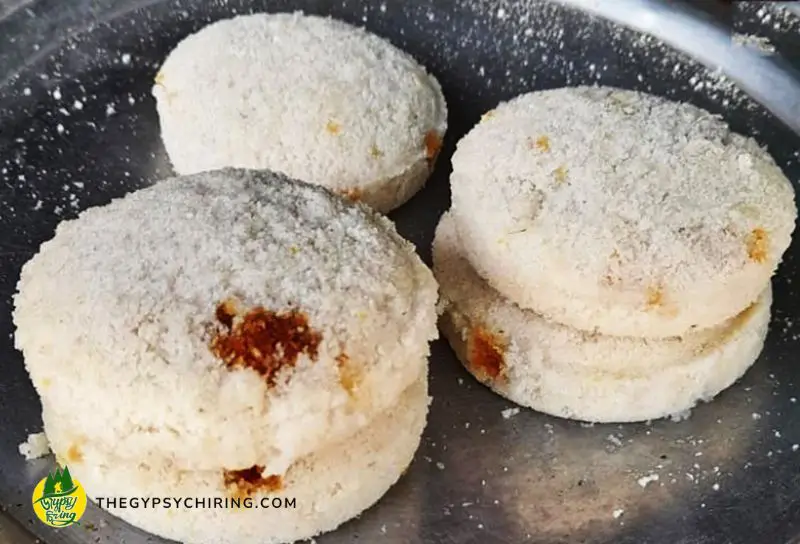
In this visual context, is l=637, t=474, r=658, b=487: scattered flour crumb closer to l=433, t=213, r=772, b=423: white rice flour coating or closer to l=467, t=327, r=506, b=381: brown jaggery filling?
l=433, t=213, r=772, b=423: white rice flour coating

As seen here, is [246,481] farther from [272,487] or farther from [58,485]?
[58,485]

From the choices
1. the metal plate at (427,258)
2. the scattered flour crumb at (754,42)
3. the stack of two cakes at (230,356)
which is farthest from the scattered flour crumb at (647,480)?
the scattered flour crumb at (754,42)

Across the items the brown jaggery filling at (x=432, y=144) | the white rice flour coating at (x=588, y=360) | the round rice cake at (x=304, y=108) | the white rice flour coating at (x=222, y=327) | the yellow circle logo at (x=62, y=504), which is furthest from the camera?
the brown jaggery filling at (x=432, y=144)

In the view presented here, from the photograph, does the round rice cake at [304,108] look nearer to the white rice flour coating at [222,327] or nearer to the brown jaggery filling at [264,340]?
the white rice flour coating at [222,327]

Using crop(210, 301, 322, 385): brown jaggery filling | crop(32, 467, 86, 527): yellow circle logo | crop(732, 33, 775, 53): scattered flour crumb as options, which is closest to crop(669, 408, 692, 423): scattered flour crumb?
crop(210, 301, 322, 385): brown jaggery filling

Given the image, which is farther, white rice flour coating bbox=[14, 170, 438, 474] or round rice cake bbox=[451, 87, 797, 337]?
round rice cake bbox=[451, 87, 797, 337]

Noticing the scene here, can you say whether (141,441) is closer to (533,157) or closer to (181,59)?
(533,157)

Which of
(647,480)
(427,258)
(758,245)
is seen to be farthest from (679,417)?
(427,258)
